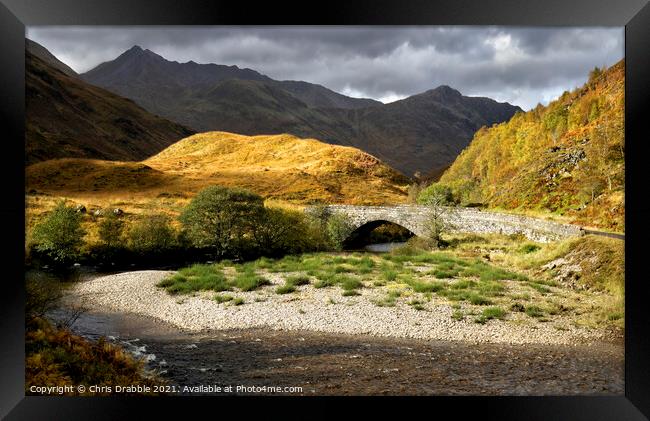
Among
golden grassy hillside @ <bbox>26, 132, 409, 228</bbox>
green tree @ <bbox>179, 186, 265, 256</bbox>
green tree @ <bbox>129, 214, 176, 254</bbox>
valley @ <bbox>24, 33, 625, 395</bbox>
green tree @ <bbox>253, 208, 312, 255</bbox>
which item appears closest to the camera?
valley @ <bbox>24, 33, 625, 395</bbox>

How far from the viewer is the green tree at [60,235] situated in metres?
6.65

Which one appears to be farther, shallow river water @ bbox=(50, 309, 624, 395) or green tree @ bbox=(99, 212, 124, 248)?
green tree @ bbox=(99, 212, 124, 248)

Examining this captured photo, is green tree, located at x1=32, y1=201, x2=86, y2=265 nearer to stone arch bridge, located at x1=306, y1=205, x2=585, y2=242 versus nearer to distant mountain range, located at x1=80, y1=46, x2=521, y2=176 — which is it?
distant mountain range, located at x1=80, y1=46, x2=521, y2=176

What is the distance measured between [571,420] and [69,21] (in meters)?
7.28

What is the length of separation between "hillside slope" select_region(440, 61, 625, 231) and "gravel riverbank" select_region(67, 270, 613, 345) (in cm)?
214

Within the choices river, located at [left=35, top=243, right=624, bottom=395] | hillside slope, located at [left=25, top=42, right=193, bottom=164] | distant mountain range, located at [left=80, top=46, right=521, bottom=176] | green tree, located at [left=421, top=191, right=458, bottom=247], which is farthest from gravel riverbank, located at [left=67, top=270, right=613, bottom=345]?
hillside slope, located at [left=25, top=42, right=193, bottom=164]

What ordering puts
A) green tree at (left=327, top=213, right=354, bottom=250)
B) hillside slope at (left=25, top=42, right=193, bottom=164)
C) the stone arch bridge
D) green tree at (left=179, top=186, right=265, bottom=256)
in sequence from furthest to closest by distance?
hillside slope at (left=25, top=42, right=193, bottom=164)
green tree at (left=327, top=213, right=354, bottom=250)
green tree at (left=179, top=186, right=265, bottom=256)
the stone arch bridge

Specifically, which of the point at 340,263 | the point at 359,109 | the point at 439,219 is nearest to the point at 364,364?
the point at 340,263

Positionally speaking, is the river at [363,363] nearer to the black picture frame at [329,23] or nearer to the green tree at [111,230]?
the black picture frame at [329,23]

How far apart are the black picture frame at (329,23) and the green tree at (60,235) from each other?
7.80ft

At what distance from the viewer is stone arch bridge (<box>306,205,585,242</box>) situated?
6934 millimetres

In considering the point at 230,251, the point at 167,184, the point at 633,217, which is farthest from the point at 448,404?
the point at 167,184

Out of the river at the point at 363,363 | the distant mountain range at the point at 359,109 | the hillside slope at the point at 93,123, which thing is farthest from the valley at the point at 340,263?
the hillside slope at the point at 93,123

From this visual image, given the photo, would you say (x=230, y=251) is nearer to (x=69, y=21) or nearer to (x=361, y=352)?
(x=361, y=352)
